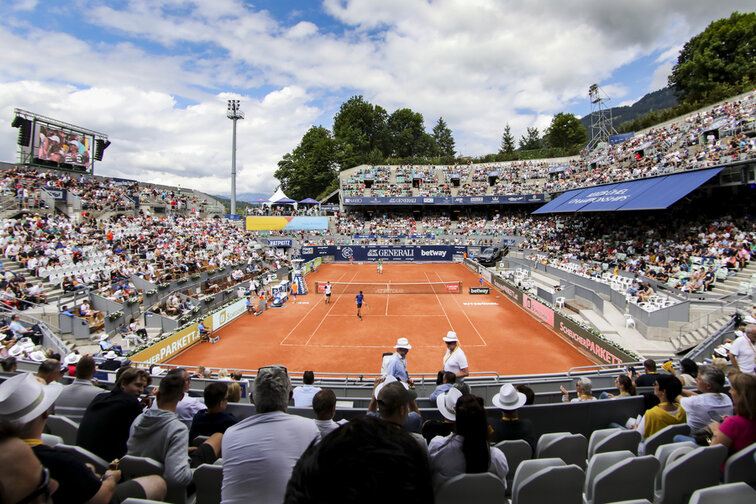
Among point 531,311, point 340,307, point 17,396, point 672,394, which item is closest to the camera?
point 17,396

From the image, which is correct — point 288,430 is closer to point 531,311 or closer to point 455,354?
point 455,354

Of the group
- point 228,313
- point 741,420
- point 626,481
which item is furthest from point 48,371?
point 228,313

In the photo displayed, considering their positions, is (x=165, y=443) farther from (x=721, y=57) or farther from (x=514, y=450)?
(x=721, y=57)

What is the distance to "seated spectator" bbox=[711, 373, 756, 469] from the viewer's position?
3.71m

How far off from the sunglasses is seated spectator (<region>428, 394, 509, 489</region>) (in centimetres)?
271

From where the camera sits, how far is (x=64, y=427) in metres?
4.70

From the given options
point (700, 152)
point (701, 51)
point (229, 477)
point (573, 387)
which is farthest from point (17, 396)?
point (701, 51)

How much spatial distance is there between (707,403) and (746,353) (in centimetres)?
525

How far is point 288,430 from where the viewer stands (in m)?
2.66

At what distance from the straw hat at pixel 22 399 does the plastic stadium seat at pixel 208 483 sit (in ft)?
5.01

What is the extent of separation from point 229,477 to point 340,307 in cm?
2343

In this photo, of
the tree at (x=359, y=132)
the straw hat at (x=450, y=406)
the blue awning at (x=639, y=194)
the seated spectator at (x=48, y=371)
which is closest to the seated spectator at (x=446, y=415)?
the straw hat at (x=450, y=406)

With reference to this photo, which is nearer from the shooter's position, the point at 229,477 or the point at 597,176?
the point at 229,477

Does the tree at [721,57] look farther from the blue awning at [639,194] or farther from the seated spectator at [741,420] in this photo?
the seated spectator at [741,420]
